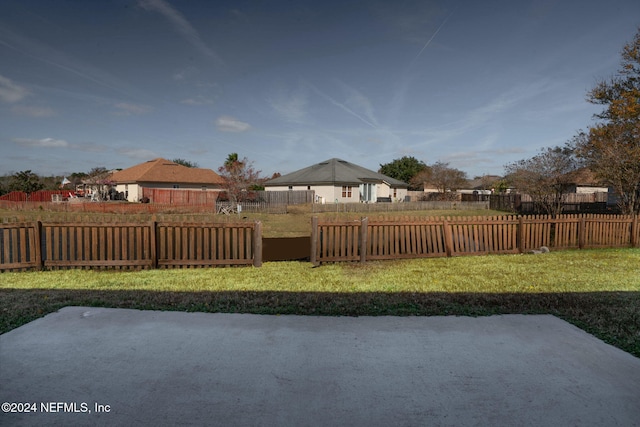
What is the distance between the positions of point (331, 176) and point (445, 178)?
1842 cm

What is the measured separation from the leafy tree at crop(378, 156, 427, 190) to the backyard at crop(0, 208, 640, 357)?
200 feet

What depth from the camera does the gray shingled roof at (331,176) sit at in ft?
125

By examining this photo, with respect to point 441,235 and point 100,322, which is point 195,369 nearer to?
point 100,322

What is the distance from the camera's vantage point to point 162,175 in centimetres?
4419

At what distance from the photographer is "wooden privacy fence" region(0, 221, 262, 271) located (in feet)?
26.2

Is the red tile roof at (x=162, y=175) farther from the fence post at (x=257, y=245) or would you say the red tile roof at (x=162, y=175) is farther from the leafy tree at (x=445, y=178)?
the fence post at (x=257, y=245)

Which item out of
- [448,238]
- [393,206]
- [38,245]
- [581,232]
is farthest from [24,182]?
[581,232]

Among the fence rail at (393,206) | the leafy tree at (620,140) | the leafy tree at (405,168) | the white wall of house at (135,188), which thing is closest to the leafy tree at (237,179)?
the fence rail at (393,206)

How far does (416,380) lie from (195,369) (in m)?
2.12

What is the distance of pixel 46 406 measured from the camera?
2.82 m

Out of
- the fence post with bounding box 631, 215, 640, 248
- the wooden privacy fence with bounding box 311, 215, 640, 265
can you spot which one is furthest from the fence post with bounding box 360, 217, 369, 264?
the fence post with bounding box 631, 215, 640, 248

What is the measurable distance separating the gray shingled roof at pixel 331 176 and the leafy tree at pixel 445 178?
18.9ft

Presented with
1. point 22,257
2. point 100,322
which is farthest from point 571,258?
point 22,257

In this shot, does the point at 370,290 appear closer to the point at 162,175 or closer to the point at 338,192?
the point at 338,192
